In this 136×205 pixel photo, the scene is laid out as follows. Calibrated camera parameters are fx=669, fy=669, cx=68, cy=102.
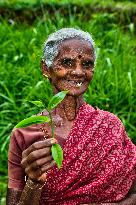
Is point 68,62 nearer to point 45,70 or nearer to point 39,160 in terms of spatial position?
point 45,70

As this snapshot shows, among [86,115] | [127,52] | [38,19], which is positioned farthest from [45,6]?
[86,115]

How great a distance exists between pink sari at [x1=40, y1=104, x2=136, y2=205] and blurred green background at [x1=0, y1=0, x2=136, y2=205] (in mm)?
1697

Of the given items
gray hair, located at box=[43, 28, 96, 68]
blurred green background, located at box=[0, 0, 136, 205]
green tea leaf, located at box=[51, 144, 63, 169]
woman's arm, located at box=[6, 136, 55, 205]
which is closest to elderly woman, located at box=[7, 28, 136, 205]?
gray hair, located at box=[43, 28, 96, 68]

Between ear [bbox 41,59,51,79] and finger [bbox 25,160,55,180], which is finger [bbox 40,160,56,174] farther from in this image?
ear [bbox 41,59,51,79]

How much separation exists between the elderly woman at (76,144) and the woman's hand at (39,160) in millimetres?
250

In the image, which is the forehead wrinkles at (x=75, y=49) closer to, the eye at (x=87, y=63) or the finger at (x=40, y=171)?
the eye at (x=87, y=63)

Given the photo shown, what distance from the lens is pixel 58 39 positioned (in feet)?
9.88

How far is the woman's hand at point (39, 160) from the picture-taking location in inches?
102

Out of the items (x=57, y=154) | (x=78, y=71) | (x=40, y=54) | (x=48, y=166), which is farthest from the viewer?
(x=40, y=54)

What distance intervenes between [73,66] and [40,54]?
4.29 ft

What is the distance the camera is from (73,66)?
2975mm

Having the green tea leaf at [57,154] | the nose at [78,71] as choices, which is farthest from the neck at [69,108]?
the green tea leaf at [57,154]

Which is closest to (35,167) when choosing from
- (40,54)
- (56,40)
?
(56,40)

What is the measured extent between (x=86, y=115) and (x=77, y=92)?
159mm
